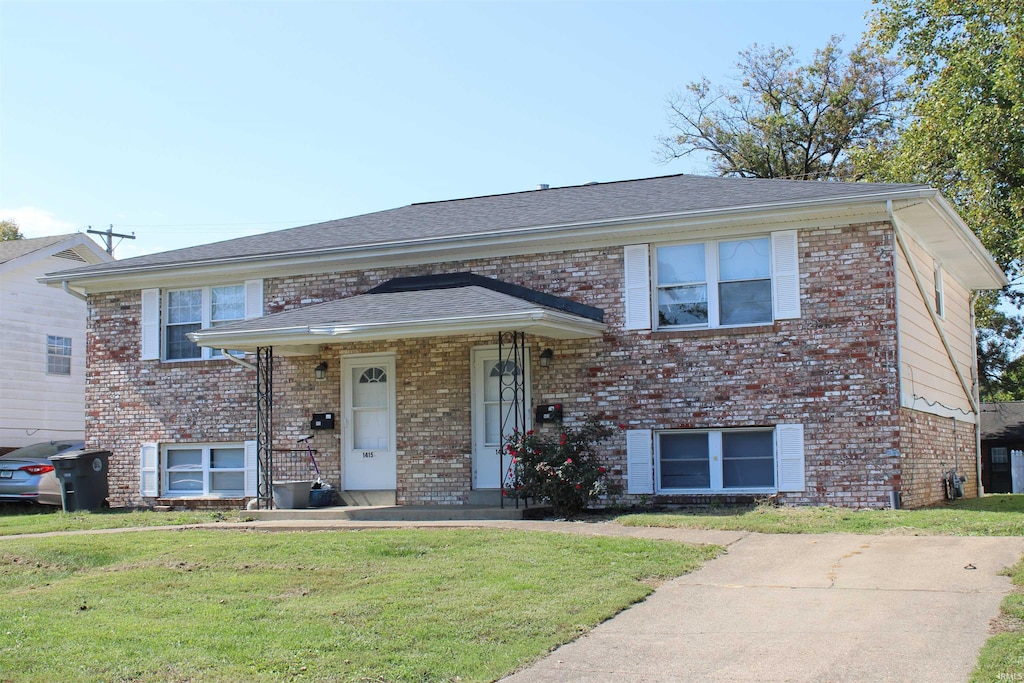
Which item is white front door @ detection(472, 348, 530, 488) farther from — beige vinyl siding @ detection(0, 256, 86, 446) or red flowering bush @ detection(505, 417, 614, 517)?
beige vinyl siding @ detection(0, 256, 86, 446)

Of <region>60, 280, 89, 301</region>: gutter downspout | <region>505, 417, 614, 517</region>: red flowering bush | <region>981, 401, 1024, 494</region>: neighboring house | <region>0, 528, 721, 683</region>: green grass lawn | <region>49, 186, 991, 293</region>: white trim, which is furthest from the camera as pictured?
<region>981, 401, 1024, 494</region>: neighboring house

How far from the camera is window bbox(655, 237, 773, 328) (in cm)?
1473

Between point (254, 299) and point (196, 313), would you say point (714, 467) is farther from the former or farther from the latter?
point (196, 313)

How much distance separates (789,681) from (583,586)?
2716mm

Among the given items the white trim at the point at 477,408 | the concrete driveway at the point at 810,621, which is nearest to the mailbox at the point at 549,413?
the white trim at the point at 477,408

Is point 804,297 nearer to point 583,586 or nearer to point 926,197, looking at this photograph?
point 926,197

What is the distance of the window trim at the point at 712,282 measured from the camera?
1462cm

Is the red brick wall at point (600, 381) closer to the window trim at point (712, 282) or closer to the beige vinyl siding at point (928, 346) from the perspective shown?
the window trim at point (712, 282)

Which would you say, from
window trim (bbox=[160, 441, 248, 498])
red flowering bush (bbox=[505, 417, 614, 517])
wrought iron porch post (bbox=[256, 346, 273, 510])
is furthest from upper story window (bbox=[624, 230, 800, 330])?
window trim (bbox=[160, 441, 248, 498])

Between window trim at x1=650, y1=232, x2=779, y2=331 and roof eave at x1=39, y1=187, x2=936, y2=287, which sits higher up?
roof eave at x1=39, y1=187, x2=936, y2=287

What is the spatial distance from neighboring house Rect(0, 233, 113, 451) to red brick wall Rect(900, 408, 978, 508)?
61.3ft

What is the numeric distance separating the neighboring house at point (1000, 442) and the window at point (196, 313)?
27550 mm

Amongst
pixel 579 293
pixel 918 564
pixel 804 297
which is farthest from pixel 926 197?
pixel 918 564

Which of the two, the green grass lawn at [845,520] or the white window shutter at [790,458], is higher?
the white window shutter at [790,458]
